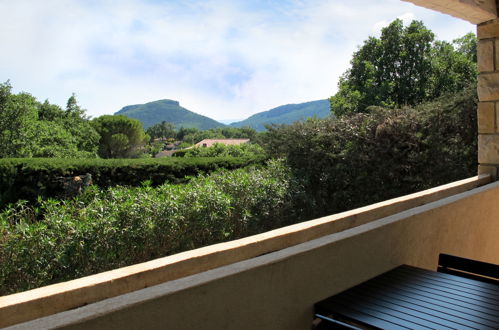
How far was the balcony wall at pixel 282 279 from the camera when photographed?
96cm

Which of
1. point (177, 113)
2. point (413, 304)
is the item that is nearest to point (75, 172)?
point (413, 304)

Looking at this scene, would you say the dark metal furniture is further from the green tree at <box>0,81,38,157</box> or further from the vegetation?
the green tree at <box>0,81,38,157</box>

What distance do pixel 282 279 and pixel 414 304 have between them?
1.59ft

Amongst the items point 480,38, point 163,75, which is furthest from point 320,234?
point 163,75

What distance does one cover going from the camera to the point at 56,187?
359 inches

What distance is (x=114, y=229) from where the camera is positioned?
10.2ft

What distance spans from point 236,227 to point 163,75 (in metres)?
72.2

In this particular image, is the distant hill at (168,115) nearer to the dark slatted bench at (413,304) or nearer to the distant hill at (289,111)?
the distant hill at (289,111)

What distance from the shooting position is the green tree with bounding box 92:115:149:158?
50.3m

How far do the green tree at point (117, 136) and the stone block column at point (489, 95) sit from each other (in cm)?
4966

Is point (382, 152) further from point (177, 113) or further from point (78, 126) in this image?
point (177, 113)

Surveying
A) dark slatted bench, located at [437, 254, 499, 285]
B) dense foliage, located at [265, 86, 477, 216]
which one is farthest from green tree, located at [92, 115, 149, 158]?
dark slatted bench, located at [437, 254, 499, 285]

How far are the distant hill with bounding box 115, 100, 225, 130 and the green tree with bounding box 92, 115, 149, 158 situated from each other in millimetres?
77778

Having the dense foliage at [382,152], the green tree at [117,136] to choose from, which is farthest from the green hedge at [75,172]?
the green tree at [117,136]
